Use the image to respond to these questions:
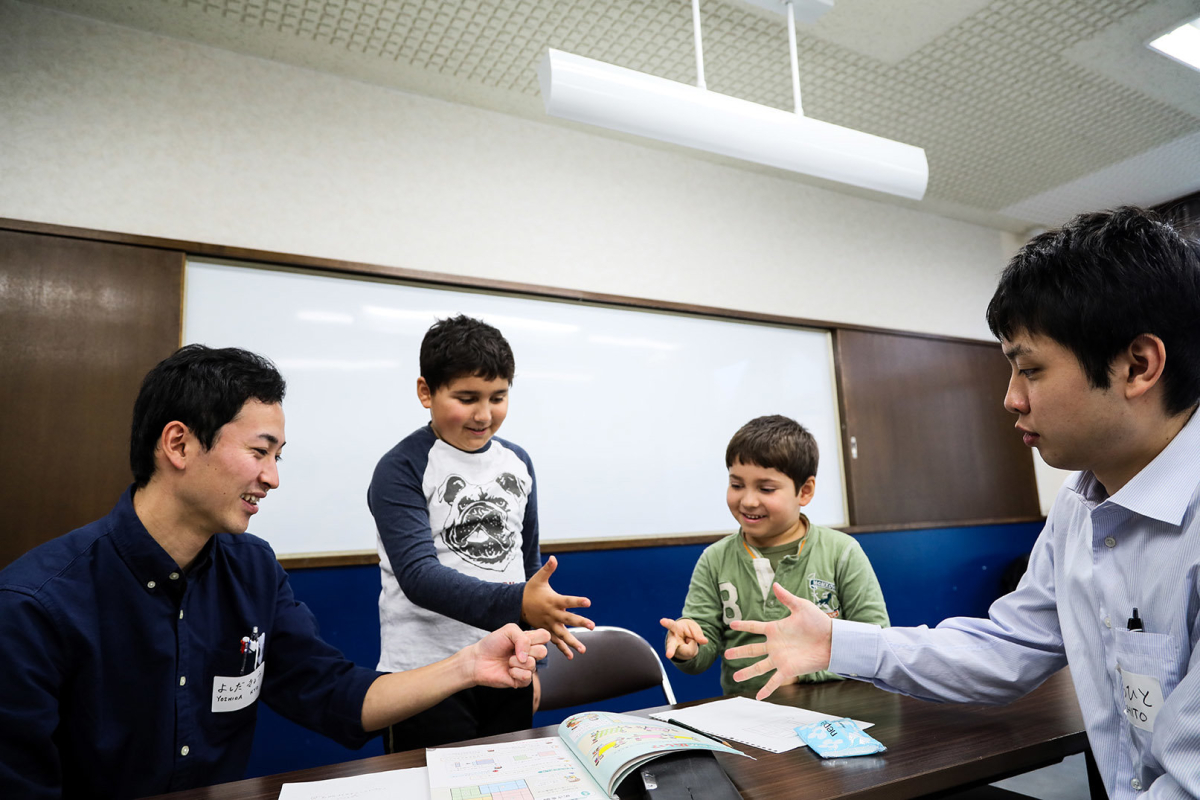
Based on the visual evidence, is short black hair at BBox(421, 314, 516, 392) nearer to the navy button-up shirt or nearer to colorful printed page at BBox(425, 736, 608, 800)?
the navy button-up shirt

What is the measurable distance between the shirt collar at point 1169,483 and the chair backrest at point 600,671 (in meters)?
1.11

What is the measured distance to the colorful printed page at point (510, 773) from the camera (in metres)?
0.87

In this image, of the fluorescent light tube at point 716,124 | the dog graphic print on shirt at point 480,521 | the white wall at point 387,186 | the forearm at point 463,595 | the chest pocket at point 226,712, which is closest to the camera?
the chest pocket at point 226,712

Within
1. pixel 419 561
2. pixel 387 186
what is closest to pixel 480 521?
pixel 419 561

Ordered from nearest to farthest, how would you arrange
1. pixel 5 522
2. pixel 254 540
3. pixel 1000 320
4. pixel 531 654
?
pixel 1000 320
pixel 531 654
pixel 254 540
pixel 5 522

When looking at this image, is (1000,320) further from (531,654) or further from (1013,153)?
(1013,153)

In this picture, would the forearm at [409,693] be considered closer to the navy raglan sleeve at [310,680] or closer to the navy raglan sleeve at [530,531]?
the navy raglan sleeve at [310,680]

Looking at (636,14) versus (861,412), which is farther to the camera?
(861,412)

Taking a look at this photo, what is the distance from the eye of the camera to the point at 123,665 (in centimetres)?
103

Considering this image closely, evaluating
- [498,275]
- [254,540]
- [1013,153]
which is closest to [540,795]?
[254,540]

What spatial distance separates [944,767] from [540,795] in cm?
56

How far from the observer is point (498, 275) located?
122 inches

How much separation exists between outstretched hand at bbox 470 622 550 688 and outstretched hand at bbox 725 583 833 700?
0.37 m

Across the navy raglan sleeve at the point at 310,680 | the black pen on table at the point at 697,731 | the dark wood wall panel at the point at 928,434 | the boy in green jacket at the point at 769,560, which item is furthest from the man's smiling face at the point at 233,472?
the dark wood wall panel at the point at 928,434
